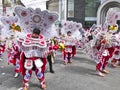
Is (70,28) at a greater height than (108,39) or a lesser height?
greater

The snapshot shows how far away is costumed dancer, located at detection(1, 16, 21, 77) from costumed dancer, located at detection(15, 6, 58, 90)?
4.29ft

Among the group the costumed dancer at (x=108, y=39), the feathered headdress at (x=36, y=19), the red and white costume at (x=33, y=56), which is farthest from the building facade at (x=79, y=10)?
the red and white costume at (x=33, y=56)

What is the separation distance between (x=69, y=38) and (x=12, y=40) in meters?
3.77

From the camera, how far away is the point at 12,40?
9.84 metres

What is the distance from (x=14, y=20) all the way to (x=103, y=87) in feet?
12.1

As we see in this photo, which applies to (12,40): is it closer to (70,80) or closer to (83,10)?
(70,80)

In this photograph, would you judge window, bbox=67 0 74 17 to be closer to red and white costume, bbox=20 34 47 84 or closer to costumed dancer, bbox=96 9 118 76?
costumed dancer, bbox=96 9 118 76

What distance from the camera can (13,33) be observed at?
984cm

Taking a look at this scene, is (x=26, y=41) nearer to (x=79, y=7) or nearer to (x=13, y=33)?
(x=13, y=33)

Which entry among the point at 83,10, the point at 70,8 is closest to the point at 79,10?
the point at 83,10

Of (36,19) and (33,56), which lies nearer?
(33,56)

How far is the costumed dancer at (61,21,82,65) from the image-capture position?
13008mm

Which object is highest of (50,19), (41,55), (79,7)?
(79,7)

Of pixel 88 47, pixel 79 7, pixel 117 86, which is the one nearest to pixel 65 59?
pixel 88 47
